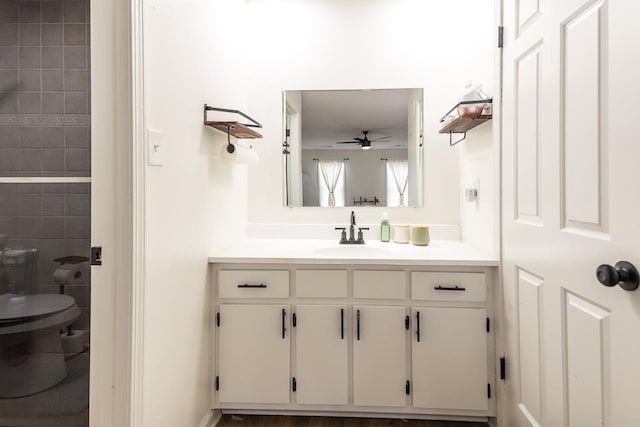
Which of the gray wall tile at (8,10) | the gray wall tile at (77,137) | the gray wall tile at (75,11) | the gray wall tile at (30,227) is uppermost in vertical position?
the gray wall tile at (8,10)

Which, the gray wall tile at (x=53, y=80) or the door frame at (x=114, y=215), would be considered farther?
the gray wall tile at (x=53, y=80)

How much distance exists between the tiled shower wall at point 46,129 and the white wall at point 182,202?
9.2 inches

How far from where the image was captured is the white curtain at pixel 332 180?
89.0 inches

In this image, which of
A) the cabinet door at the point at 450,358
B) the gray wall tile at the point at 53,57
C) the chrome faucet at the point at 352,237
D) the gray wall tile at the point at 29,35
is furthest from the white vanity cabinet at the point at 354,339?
the gray wall tile at the point at 29,35

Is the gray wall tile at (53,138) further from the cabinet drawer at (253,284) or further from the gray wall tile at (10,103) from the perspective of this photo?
the cabinet drawer at (253,284)

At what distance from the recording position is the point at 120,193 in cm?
105

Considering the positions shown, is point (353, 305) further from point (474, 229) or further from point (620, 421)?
point (620, 421)

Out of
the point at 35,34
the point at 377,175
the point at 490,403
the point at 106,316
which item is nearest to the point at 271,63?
the point at 377,175

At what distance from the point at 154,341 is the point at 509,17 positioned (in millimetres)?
1960

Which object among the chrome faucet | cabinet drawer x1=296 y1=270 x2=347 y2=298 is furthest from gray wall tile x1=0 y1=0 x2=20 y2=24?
the chrome faucet

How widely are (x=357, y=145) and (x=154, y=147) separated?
4.54ft

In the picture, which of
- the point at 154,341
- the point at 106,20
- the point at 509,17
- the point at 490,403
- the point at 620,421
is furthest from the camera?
the point at 490,403

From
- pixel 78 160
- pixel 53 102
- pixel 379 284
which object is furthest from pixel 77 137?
pixel 379 284

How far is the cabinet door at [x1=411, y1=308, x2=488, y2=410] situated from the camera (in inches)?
62.8
